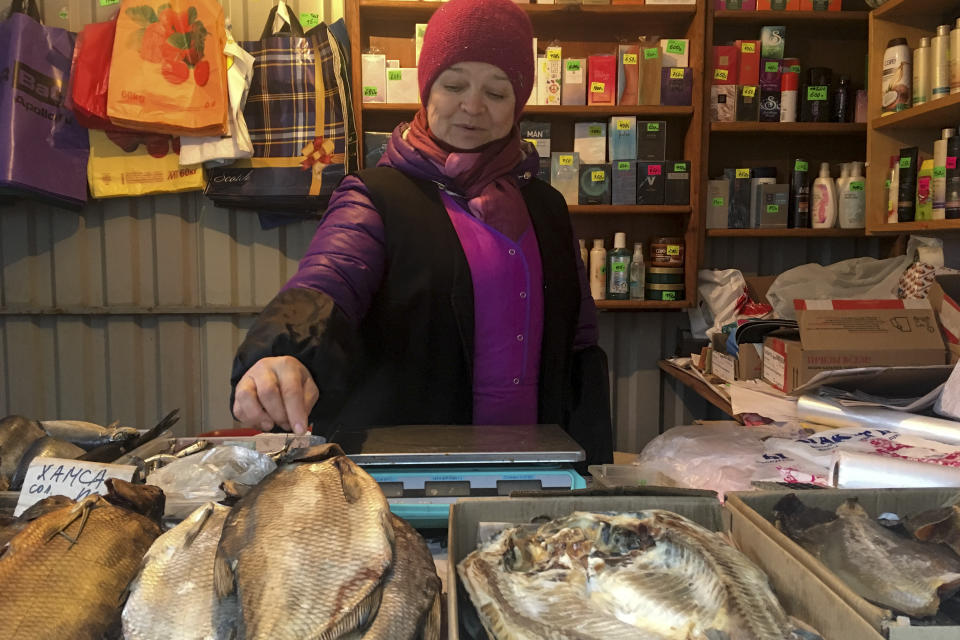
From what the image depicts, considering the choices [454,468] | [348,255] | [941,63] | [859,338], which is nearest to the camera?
[454,468]

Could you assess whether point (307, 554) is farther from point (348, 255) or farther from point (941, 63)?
point (941, 63)

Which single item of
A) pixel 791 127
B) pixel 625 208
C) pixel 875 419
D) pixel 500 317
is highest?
pixel 791 127

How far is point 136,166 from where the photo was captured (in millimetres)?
3377

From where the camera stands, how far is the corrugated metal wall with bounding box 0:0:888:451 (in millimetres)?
3570

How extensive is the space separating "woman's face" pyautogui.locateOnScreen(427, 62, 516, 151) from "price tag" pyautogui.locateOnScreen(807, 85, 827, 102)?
233cm

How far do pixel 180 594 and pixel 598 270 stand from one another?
9.62ft

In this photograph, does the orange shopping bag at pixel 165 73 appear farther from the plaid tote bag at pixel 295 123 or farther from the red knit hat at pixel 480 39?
the red knit hat at pixel 480 39

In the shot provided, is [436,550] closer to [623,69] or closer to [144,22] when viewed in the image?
[623,69]

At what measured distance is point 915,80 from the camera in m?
2.77

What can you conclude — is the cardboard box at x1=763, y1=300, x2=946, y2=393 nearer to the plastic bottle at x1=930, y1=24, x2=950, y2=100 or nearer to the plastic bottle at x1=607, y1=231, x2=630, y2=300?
the plastic bottle at x1=930, y1=24, x2=950, y2=100

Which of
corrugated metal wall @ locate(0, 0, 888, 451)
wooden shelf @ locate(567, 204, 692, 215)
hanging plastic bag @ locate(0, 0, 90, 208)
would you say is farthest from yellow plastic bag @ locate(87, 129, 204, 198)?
wooden shelf @ locate(567, 204, 692, 215)

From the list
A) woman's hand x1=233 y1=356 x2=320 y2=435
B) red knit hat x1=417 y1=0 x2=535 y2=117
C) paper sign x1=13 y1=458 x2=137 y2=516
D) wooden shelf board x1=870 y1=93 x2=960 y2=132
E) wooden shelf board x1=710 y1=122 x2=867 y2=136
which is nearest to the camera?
paper sign x1=13 y1=458 x2=137 y2=516

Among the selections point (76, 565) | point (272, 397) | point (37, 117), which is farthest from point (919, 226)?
point (37, 117)

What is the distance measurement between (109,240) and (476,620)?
3.58 meters
